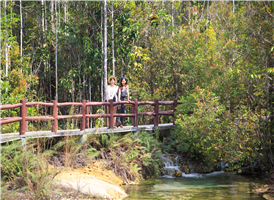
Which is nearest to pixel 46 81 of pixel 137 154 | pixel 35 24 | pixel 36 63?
pixel 36 63

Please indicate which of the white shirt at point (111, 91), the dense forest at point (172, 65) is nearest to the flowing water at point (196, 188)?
the dense forest at point (172, 65)

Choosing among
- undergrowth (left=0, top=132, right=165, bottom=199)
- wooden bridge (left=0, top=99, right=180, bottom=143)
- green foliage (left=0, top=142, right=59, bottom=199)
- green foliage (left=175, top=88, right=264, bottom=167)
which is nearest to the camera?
green foliage (left=0, top=142, right=59, bottom=199)

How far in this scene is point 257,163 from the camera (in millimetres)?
11680

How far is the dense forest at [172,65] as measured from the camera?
33.6 feet

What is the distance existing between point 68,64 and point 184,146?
8884 millimetres

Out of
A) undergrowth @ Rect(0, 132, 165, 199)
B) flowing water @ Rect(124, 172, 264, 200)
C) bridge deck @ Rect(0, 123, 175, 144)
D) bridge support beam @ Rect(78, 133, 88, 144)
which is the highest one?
bridge deck @ Rect(0, 123, 175, 144)

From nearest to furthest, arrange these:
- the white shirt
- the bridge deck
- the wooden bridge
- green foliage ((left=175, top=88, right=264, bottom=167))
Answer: the bridge deck
the wooden bridge
green foliage ((left=175, top=88, right=264, bottom=167))
the white shirt

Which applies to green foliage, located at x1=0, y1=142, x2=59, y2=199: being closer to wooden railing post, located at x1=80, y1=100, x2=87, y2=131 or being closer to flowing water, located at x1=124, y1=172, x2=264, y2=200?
wooden railing post, located at x1=80, y1=100, x2=87, y2=131

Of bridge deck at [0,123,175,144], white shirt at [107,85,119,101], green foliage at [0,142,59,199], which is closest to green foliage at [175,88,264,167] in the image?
bridge deck at [0,123,175,144]

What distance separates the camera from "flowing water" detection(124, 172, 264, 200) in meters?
9.01

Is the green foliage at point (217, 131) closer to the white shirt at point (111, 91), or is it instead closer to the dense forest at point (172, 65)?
the dense forest at point (172, 65)

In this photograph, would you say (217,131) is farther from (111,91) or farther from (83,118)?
(83,118)

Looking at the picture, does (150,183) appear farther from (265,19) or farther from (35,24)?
(35,24)

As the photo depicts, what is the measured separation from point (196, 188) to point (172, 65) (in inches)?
319
